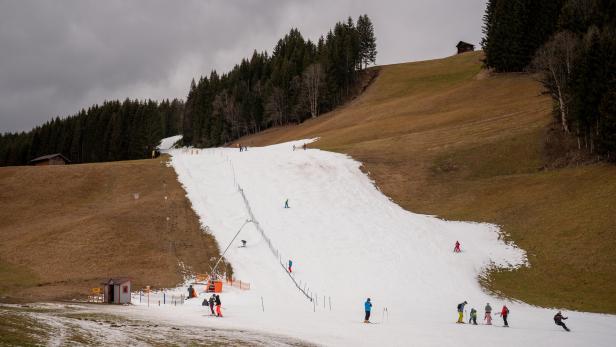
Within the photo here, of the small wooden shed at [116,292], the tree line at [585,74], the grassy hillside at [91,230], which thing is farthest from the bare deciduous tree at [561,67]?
the small wooden shed at [116,292]

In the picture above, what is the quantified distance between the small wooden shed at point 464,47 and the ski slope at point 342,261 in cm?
10915

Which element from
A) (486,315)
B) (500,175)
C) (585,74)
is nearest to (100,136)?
(500,175)

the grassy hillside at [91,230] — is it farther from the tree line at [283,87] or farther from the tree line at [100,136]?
the tree line at [283,87]

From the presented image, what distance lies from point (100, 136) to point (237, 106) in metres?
34.4

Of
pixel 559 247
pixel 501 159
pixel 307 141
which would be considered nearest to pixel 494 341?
pixel 559 247

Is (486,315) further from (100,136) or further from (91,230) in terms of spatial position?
(100,136)

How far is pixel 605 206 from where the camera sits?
4247 cm

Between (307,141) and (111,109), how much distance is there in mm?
63378

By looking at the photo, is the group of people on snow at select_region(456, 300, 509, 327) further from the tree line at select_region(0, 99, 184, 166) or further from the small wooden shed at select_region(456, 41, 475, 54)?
the small wooden shed at select_region(456, 41, 475, 54)

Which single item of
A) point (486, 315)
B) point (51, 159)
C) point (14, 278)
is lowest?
point (486, 315)

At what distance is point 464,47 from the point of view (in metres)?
160

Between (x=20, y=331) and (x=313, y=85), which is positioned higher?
(x=313, y=85)

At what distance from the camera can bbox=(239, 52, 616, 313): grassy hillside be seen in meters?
37.4

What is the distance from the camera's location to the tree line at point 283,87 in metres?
124
